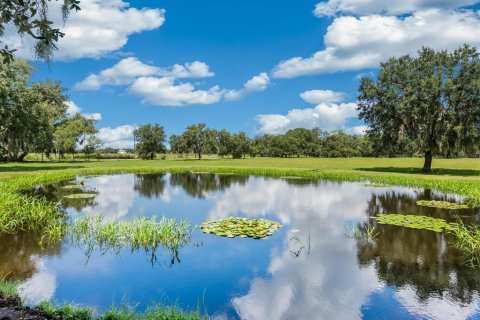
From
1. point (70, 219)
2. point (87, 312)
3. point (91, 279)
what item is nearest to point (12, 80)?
point (70, 219)

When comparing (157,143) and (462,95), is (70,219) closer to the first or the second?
(462,95)

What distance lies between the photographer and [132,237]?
15172mm

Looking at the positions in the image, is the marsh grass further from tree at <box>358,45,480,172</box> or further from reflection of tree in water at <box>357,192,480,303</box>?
tree at <box>358,45,480,172</box>

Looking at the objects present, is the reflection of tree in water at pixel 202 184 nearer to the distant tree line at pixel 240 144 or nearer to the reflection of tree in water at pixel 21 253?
the reflection of tree in water at pixel 21 253

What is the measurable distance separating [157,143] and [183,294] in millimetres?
119481

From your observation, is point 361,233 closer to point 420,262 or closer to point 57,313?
point 420,262

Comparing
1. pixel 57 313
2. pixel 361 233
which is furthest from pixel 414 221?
pixel 57 313

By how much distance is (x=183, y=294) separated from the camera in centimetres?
1013

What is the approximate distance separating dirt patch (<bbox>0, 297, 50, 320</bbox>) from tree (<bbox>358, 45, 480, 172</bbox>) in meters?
50.8

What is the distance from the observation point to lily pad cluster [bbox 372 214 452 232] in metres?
18.4

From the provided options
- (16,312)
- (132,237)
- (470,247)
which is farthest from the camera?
(132,237)

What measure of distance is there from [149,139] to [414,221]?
369ft

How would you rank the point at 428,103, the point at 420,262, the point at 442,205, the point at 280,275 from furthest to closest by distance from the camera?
the point at 428,103 < the point at 442,205 < the point at 420,262 < the point at 280,275

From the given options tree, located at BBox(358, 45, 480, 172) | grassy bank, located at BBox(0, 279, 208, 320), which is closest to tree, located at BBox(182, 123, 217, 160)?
tree, located at BBox(358, 45, 480, 172)
